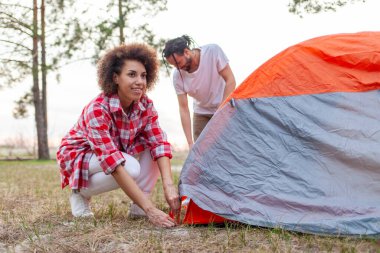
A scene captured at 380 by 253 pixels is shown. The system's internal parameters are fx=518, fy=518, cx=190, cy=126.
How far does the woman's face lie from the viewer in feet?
11.4

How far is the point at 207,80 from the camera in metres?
4.57

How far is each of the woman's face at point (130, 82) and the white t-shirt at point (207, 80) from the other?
1.05 metres

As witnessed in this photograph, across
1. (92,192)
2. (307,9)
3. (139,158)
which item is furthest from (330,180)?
(307,9)

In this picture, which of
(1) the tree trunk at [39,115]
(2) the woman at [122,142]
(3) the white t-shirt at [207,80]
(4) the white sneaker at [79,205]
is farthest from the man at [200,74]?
(1) the tree trunk at [39,115]

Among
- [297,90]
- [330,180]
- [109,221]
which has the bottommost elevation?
[109,221]

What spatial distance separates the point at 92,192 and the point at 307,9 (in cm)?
685

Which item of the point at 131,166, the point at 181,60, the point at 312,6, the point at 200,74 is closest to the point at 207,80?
the point at 200,74

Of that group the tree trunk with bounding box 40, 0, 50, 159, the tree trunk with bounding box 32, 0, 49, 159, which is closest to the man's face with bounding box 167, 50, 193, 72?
the tree trunk with bounding box 40, 0, 50, 159

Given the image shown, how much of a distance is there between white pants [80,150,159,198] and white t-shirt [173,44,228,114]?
1015 mm

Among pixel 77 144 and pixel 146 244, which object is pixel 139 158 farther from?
pixel 146 244

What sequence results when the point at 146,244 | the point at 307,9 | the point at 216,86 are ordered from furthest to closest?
the point at 307,9 → the point at 216,86 → the point at 146,244

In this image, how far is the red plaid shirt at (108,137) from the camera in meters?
3.36

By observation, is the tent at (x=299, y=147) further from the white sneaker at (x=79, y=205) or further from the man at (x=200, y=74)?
the man at (x=200, y=74)

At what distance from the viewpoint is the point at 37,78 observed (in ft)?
53.4
